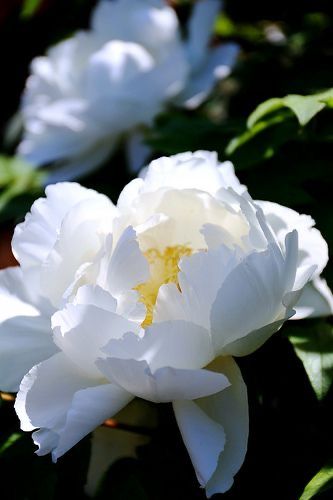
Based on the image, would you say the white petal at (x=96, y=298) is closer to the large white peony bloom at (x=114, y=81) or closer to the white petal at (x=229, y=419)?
the white petal at (x=229, y=419)

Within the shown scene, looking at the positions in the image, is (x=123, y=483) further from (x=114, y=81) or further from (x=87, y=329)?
(x=114, y=81)

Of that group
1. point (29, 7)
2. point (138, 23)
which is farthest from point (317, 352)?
point (29, 7)

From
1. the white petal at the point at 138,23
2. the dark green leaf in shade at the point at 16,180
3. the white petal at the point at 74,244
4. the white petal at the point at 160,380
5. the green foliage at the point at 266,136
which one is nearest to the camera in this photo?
the white petal at the point at 160,380

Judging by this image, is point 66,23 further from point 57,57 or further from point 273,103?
point 273,103

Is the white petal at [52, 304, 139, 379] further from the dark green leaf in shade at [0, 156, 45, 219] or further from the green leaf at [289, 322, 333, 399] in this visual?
the dark green leaf in shade at [0, 156, 45, 219]

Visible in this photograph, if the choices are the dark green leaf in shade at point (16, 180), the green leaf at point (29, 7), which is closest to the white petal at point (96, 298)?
the dark green leaf in shade at point (16, 180)

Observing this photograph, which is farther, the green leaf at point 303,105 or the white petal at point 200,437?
the green leaf at point 303,105

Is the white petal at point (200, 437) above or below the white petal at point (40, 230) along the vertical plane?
below
